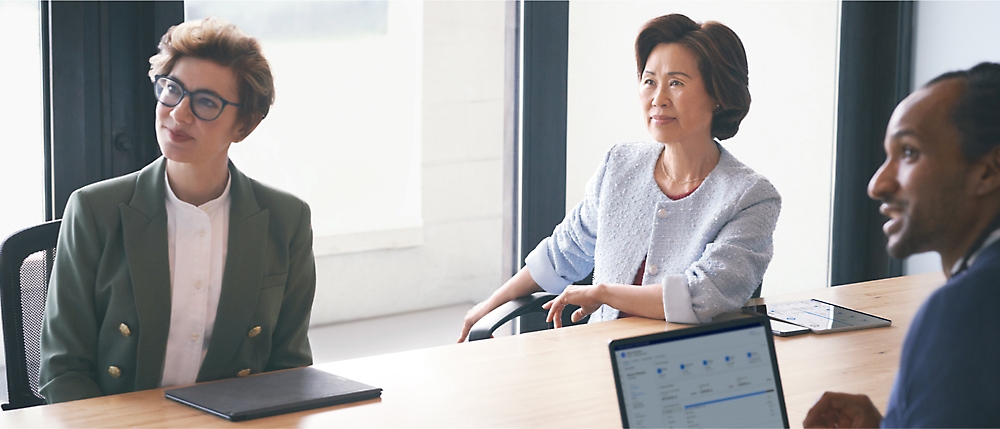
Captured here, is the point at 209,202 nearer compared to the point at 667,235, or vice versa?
the point at 209,202

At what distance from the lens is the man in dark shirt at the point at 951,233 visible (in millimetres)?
1147

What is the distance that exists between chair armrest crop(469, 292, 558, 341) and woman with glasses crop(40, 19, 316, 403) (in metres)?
0.55

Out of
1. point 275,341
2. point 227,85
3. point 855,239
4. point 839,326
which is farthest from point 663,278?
point 855,239

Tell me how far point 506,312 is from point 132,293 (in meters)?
1.01

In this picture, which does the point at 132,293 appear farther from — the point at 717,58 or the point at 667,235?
the point at 717,58

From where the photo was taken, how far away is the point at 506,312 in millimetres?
2650

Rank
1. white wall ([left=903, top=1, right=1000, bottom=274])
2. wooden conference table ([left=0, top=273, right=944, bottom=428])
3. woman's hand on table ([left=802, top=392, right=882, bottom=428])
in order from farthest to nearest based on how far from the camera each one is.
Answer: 1. white wall ([left=903, top=1, right=1000, bottom=274])
2. wooden conference table ([left=0, top=273, right=944, bottom=428])
3. woman's hand on table ([left=802, top=392, right=882, bottom=428])

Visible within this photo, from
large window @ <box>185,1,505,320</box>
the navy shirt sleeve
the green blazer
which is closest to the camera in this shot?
the navy shirt sleeve

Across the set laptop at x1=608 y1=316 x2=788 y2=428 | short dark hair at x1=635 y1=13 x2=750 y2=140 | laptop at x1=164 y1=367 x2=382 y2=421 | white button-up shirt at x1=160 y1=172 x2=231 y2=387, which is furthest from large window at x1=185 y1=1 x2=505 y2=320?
laptop at x1=608 y1=316 x2=788 y2=428

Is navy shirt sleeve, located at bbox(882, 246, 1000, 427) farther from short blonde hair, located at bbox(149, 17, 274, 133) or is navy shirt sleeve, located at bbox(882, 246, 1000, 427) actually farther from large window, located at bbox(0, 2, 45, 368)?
large window, located at bbox(0, 2, 45, 368)

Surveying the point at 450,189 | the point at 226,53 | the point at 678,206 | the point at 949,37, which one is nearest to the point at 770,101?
the point at 949,37

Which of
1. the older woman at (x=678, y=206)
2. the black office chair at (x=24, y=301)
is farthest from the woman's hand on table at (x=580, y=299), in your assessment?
the black office chair at (x=24, y=301)

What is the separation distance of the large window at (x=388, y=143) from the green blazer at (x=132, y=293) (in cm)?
101

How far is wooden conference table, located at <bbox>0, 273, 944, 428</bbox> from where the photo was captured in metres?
1.70
